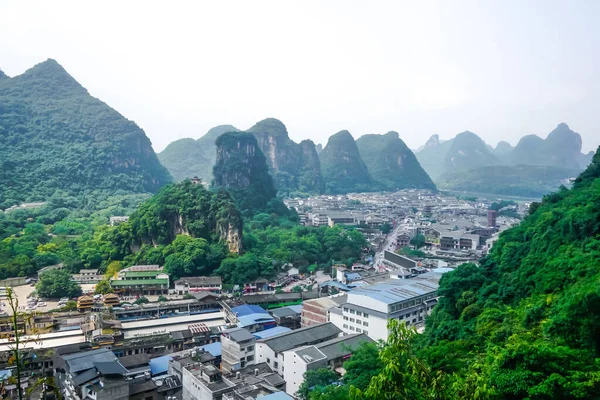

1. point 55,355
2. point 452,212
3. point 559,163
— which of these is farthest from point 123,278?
point 559,163

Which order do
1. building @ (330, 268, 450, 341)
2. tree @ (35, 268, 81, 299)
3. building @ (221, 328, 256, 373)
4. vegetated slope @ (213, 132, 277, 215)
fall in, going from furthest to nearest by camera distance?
1. vegetated slope @ (213, 132, 277, 215)
2. tree @ (35, 268, 81, 299)
3. building @ (330, 268, 450, 341)
4. building @ (221, 328, 256, 373)

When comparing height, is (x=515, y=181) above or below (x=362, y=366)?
above

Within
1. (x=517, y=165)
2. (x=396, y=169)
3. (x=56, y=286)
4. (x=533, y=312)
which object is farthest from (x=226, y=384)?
(x=517, y=165)

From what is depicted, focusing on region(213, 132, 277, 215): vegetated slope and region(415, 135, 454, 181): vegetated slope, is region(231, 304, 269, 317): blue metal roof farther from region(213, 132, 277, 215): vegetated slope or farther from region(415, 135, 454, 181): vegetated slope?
region(415, 135, 454, 181): vegetated slope

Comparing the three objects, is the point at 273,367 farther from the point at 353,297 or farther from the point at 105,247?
the point at 105,247

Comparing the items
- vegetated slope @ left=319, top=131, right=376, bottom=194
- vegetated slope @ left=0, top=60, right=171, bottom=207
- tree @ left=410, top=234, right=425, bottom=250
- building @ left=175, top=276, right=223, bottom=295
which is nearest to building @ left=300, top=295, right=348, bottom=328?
building @ left=175, top=276, right=223, bottom=295

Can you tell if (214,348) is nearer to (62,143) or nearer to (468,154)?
(62,143)

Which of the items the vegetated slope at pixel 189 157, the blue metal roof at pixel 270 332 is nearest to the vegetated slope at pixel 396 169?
the vegetated slope at pixel 189 157
